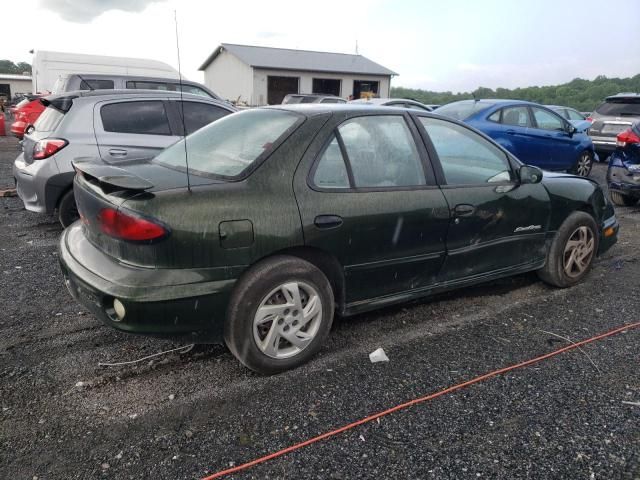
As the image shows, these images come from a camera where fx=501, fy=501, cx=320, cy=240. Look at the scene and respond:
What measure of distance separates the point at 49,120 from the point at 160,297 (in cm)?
402

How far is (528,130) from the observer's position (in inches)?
363

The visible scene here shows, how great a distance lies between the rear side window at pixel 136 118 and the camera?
5.46 metres

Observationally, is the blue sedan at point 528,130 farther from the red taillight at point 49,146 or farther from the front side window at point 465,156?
the red taillight at point 49,146

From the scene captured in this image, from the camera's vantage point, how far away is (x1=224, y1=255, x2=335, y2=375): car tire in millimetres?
2672

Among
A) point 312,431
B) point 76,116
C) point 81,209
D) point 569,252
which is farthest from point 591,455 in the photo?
point 76,116

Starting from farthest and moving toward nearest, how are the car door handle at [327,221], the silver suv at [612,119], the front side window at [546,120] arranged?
the silver suv at [612,119], the front side window at [546,120], the car door handle at [327,221]

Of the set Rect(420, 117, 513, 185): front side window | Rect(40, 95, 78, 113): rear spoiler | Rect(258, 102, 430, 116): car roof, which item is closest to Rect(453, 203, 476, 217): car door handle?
Rect(420, 117, 513, 185): front side window

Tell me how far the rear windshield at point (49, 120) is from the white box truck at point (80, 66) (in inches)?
445

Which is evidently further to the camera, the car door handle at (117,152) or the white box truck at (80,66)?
the white box truck at (80,66)

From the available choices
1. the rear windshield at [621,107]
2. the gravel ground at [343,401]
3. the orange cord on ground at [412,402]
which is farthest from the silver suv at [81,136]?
the rear windshield at [621,107]

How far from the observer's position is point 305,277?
283 centimetres

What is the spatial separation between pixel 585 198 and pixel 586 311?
1.00m

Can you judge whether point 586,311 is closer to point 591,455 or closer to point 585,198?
point 585,198

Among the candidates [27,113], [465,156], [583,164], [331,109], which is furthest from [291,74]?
[331,109]
